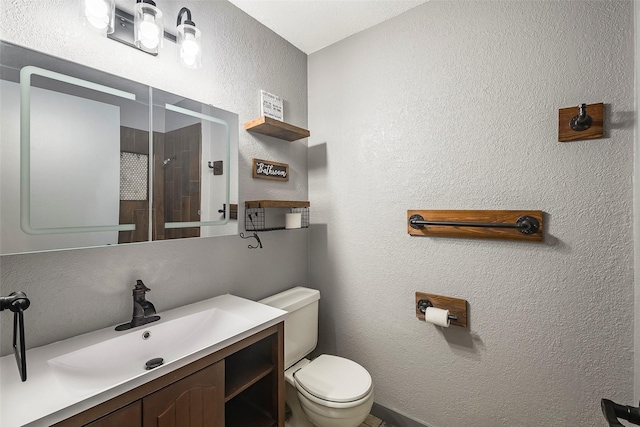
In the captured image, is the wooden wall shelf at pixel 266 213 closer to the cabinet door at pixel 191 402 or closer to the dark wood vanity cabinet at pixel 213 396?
the dark wood vanity cabinet at pixel 213 396

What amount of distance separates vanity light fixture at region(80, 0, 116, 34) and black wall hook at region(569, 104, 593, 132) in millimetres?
1871

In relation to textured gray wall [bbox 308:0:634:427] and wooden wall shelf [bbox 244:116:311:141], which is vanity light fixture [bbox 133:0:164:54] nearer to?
wooden wall shelf [bbox 244:116:311:141]

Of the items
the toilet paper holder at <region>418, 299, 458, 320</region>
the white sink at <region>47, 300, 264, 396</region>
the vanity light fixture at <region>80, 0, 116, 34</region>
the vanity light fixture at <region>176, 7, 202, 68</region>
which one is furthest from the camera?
the toilet paper holder at <region>418, 299, 458, 320</region>

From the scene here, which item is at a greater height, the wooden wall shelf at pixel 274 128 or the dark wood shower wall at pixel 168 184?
the wooden wall shelf at pixel 274 128

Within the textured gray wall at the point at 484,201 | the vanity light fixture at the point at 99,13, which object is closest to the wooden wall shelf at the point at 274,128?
the textured gray wall at the point at 484,201

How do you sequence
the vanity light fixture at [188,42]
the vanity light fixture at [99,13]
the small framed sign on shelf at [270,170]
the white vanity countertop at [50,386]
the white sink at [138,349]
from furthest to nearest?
the small framed sign on shelf at [270,170], the vanity light fixture at [188,42], the vanity light fixture at [99,13], the white sink at [138,349], the white vanity countertop at [50,386]

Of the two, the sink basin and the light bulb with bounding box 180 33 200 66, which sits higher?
the light bulb with bounding box 180 33 200 66

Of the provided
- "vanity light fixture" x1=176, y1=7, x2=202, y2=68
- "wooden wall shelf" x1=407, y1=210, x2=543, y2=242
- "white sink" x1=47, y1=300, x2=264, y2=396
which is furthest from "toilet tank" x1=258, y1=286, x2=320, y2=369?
"vanity light fixture" x1=176, y1=7, x2=202, y2=68

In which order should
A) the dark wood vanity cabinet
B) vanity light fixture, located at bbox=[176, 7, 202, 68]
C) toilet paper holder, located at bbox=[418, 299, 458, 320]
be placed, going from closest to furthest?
the dark wood vanity cabinet < vanity light fixture, located at bbox=[176, 7, 202, 68] < toilet paper holder, located at bbox=[418, 299, 458, 320]

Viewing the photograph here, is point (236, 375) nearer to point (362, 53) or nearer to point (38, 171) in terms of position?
point (38, 171)

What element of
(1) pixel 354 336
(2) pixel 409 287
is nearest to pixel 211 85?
(2) pixel 409 287

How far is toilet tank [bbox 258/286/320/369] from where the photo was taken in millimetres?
1577

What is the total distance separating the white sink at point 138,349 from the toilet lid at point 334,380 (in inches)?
20.8

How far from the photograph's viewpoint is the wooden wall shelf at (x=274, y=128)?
5.07 feet
